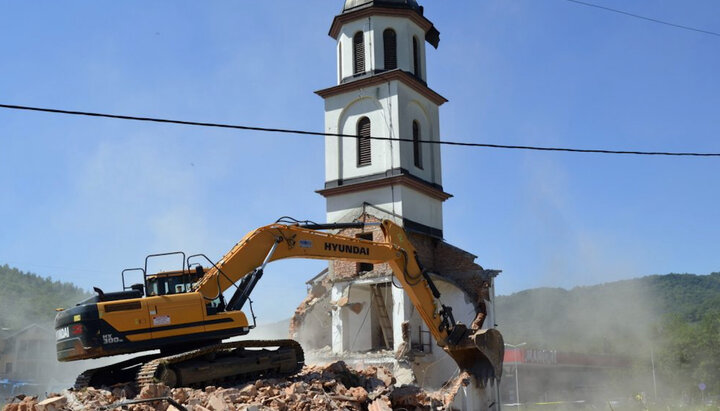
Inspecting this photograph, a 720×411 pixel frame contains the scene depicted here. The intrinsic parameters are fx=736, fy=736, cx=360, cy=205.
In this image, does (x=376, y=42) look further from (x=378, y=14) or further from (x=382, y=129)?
(x=382, y=129)

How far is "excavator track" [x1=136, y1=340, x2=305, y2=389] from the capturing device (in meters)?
13.7

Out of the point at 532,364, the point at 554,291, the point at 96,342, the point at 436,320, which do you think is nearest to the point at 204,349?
the point at 96,342

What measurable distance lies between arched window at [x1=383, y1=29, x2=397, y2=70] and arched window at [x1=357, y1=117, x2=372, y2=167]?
9.04 ft

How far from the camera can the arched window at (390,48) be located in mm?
33094

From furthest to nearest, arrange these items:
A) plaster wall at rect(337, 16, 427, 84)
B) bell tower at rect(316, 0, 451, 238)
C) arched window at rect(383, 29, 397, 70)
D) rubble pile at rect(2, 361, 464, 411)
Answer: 1. arched window at rect(383, 29, 397, 70)
2. plaster wall at rect(337, 16, 427, 84)
3. bell tower at rect(316, 0, 451, 238)
4. rubble pile at rect(2, 361, 464, 411)

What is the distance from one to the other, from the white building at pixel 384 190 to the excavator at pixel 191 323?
12.8 meters

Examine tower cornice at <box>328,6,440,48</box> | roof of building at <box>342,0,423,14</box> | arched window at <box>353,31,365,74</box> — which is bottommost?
arched window at <box>353,31,365,74</box>

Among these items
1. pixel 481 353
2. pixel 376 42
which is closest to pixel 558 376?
pixel 376 42

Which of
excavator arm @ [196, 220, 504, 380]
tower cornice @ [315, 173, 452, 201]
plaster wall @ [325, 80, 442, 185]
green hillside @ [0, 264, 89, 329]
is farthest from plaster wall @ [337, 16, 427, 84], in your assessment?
green hillside @ [0, 264, 89, 329]

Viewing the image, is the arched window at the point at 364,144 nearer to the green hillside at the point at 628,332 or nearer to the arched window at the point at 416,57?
the arched window at the point at 416,57

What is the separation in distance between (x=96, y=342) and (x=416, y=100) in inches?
876

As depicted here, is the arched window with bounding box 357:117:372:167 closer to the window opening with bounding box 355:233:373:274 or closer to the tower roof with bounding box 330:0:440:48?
the window opening with bounding box 355:233:373:274

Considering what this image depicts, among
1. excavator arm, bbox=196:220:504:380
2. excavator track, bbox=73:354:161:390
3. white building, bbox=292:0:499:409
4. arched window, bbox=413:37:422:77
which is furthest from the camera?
arched window, bbox=413:37:422:77

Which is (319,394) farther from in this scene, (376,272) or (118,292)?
(376,272)
